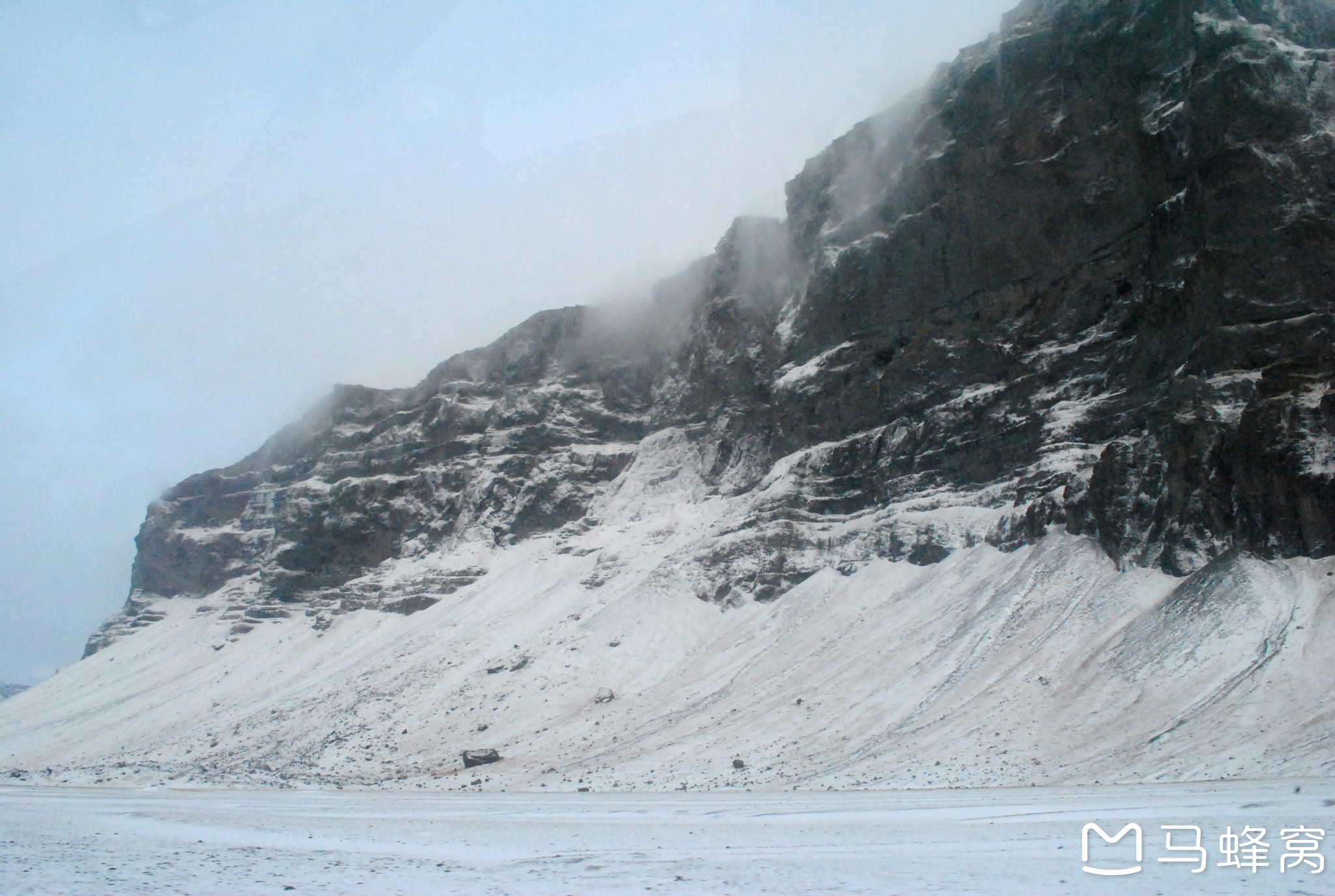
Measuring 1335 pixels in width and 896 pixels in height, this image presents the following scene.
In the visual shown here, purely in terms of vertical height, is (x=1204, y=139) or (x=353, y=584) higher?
(x=1204, y=139)

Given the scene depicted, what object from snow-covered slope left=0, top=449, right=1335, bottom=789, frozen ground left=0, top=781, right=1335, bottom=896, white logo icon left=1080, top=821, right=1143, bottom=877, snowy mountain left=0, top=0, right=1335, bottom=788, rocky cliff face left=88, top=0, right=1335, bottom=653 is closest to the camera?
white logo icon left=1080, top=821, right=1143, bottom=877

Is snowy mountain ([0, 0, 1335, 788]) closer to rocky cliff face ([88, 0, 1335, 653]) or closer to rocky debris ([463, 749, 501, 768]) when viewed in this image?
rocky cliff face ([88, 0, 1335, 653])

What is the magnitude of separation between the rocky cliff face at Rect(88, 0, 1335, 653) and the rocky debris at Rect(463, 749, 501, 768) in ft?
83.4

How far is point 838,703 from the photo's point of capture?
50781mm

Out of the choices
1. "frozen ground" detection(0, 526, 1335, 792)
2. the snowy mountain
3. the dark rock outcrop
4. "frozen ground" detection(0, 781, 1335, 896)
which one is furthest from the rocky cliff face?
"frozen ground" detection(0, 781, 1335, 896)

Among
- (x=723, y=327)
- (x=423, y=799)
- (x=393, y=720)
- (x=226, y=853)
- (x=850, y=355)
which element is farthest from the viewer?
(x=723, y=327)

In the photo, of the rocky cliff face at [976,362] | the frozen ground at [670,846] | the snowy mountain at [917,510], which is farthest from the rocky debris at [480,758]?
the frozen ground at [670,846]

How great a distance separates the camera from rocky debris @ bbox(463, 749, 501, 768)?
55.5 m

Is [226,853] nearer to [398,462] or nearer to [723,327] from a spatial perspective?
[723,327]

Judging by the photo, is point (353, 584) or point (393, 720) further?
point (353, 584)

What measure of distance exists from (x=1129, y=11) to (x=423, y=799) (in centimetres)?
7551

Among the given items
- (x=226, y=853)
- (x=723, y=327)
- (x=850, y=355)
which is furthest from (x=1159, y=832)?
(x=723, y=327)

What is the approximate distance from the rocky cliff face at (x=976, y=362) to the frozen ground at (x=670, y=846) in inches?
1266

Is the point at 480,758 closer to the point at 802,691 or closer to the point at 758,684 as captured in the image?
the point at 758,684
